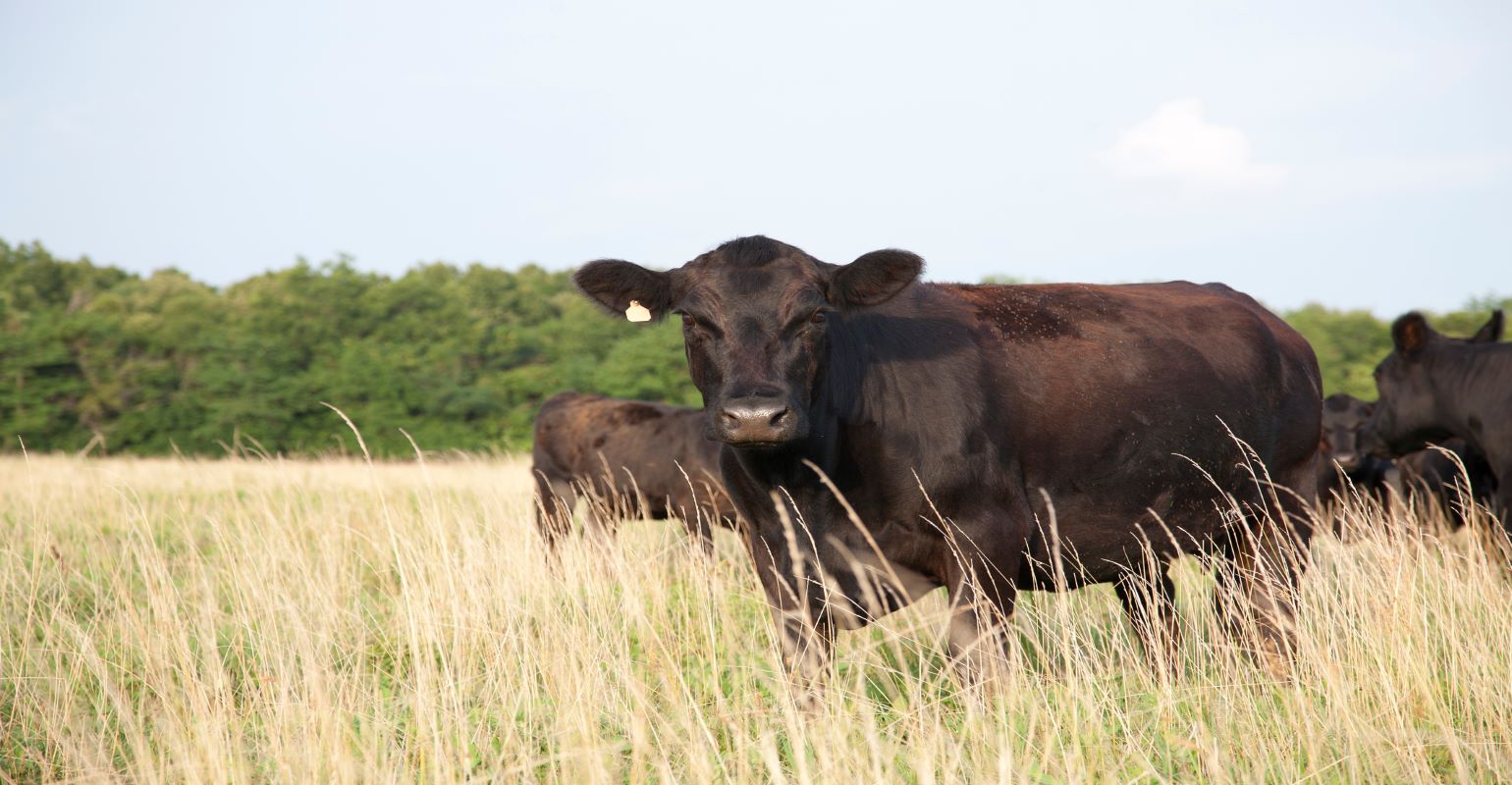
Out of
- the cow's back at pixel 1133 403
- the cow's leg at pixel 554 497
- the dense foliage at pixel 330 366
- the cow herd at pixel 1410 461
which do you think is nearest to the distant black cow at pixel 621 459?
the cow's leg at pixel 554 497

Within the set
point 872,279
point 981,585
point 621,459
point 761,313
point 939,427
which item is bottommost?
point 621,459

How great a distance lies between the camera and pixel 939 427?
491cm

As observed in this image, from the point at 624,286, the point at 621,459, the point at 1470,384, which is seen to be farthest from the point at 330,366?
the point at 624,286

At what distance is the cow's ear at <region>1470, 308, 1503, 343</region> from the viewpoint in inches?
400

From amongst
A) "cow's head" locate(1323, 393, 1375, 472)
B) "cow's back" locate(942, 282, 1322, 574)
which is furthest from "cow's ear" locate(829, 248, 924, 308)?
"cow's head" locate(1323, 393, 1375, 472)

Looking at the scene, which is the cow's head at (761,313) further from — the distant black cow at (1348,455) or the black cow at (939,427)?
the distant black cow at (1348,455)

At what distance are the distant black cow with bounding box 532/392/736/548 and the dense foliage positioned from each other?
2356cm

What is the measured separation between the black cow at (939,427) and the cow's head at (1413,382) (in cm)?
516

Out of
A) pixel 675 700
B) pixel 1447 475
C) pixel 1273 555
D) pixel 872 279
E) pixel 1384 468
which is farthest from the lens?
pixel 1384 468

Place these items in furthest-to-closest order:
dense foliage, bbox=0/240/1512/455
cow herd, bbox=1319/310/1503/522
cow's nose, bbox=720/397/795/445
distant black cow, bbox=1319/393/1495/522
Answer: dense foliage, bbox=0/240/1512/455, distant black cow, bbox=1319/393/1495/522, cow herd, bbox=1319/310/1503/522, cow's nose, bbox=720/397/795/445

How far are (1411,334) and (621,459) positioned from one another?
24.5 feet

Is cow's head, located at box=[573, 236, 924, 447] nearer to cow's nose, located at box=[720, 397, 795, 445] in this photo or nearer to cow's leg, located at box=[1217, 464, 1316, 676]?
cow's nose, located at box=[720, 397, 795, 445]

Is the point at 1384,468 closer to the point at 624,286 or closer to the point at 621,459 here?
the point at 621,459

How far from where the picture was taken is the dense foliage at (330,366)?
40.1 metres
